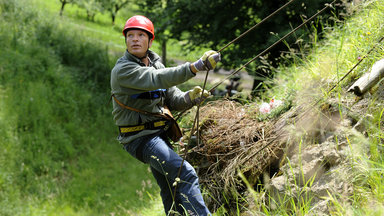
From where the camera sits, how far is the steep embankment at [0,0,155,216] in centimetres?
932

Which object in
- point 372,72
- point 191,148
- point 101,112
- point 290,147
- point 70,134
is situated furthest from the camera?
point 101,112

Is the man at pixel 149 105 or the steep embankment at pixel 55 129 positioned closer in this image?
the man at pixel 149 105

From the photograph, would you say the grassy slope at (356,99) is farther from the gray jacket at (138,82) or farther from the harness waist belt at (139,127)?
the harness waist belt at (139,127)

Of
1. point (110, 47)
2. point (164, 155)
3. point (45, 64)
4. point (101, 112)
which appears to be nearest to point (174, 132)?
point (164, 155)

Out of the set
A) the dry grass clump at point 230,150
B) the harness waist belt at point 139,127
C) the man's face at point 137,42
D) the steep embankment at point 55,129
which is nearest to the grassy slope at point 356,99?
the dry grass clump at point 230,150

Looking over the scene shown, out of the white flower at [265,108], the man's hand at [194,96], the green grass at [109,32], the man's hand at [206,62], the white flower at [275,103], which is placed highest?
the man's hand at [206,62]

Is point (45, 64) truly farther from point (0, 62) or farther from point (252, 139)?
point (252, 139)

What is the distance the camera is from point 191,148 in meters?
4.10

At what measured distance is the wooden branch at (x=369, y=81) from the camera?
117 inches

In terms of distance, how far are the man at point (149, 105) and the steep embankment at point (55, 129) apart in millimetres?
4889

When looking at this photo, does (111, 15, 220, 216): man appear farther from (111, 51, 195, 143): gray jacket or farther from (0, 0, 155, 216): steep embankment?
(0, 0, 155, 216): steep embankment

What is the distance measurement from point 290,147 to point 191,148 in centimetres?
112

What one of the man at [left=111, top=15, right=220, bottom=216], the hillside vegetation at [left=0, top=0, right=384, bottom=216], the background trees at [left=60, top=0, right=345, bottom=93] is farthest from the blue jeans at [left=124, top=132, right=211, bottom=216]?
the background trees at [left=60, top=0, right=345, bottom=93]

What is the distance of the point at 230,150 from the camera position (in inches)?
148
